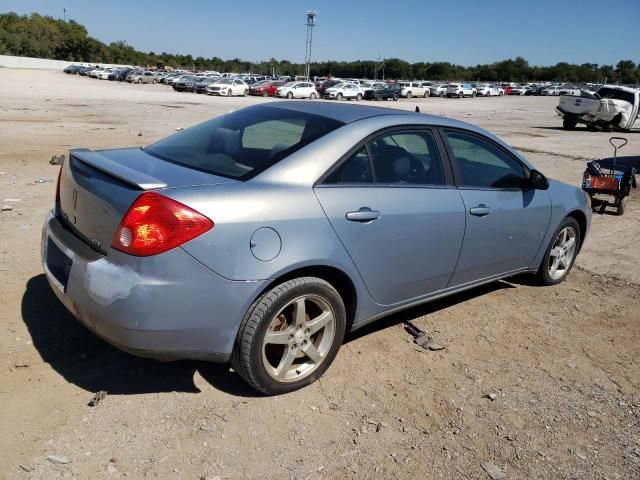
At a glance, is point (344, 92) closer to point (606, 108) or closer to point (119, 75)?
point (606, 108)

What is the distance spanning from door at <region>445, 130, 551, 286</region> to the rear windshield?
113 centimetres

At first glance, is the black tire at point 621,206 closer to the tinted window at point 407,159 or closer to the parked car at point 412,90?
the tinted window at point 407,159

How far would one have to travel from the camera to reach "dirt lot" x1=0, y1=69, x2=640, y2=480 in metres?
2.63

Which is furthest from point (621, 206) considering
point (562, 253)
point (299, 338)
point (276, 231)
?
point (276, 231)

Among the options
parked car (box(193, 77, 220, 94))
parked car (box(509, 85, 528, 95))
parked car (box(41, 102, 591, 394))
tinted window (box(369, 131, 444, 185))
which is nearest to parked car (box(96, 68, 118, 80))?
parked car (box(193, 77, 220, 94))

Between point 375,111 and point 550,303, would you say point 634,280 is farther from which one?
point 375,111

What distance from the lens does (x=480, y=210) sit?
12.9ft

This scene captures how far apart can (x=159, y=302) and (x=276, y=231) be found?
68cm

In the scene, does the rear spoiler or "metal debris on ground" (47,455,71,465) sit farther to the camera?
the rear spoiler

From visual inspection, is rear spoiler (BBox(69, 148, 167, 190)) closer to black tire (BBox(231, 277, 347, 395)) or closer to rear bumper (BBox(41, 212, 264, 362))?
rear bumper (BBox(41, 212, 264, 362))

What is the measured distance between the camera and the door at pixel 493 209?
3947mm

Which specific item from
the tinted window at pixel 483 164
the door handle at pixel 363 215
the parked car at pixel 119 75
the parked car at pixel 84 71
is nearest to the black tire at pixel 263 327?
the door handle at pixel 363 215

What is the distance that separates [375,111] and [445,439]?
2098 mm

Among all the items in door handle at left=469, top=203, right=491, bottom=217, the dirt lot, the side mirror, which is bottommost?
the dirt lot
